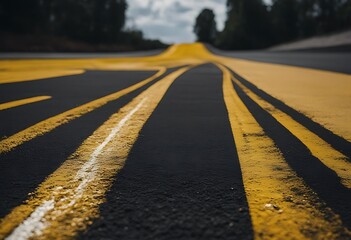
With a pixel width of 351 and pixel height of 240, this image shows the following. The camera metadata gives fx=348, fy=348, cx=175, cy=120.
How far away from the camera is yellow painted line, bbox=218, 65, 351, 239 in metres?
1.47

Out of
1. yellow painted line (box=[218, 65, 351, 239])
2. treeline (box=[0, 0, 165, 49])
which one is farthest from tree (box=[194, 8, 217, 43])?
yellow painted line (box=[218, 65, 351, 239])

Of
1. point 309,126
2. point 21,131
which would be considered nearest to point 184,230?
point 21,131

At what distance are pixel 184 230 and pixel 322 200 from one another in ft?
2.66

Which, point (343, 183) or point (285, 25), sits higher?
point (285, 25)

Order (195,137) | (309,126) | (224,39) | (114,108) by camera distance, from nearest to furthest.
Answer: (195,137) < (309,126) < (114,108) < (224,39)

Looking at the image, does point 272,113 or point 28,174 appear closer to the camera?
point 28,174

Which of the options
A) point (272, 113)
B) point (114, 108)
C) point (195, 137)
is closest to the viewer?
point (195, 137)

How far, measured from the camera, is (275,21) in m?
83.0

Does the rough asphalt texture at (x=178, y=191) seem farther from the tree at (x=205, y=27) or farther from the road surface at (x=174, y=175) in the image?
the tree at (x=205, y=27)

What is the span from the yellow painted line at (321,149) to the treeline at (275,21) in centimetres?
7409

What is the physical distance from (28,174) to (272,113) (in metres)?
3.37

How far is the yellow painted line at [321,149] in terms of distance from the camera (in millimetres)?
2318

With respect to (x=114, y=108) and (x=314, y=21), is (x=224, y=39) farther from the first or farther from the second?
(x=114, y=108)

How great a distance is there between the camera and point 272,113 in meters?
4.70
